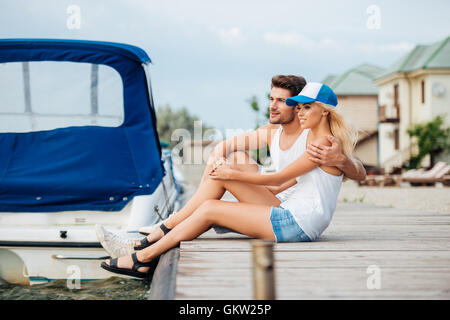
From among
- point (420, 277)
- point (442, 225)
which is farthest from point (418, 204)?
point (420, 277)

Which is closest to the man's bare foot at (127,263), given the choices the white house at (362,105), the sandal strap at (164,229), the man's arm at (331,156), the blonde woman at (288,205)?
the blonde woman at (288,205)

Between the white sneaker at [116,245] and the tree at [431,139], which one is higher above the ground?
the white sneaker at [116,245]

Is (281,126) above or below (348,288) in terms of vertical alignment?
above

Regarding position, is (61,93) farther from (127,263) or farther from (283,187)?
(283,187)

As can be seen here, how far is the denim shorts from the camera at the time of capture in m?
4.44

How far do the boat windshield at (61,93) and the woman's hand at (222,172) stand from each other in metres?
2.16

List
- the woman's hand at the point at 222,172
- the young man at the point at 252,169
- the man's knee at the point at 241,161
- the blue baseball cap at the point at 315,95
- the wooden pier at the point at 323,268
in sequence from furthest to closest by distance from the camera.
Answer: the man's knee at the point at 241,161
the young man at the point at 252,169
the woman's hand at the point at 222,172
the blue baseball cap at the point at 315,95
the wooden pier at the point at 323,268

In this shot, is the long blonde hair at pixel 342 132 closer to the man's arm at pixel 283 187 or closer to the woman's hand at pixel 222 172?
the man's arm at pixel 283 187

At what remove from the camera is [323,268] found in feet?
12.7

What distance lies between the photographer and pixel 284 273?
3723 mm

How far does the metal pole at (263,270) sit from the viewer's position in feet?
8.00
